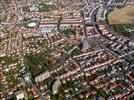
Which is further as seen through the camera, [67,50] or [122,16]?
[122,16]

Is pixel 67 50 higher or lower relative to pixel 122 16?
lower

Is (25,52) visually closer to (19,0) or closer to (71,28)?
(71,28)

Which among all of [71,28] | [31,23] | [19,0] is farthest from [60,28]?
[19,0]

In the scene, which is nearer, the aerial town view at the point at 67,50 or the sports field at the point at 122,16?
the aerial town view at the point at 67,50

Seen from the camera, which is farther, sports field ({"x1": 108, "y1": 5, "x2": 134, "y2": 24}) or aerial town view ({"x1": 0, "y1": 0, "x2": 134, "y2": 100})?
sports field ({"x1": 108, "y1": 5, "x2": 134, "y2": 24})
